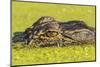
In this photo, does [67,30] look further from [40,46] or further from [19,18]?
[19,18]

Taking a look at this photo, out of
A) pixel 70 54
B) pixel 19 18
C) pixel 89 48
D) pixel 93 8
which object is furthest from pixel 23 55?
pixel 93 8

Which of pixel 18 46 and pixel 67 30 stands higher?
pixel 67 30

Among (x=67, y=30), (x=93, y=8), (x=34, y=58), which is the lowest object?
(x=34, y=58)

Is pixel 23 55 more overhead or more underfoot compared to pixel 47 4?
more underfoot

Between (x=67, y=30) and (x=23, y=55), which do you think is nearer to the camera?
(x=23, y=55)

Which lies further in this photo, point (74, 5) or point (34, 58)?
point (74, 5)
